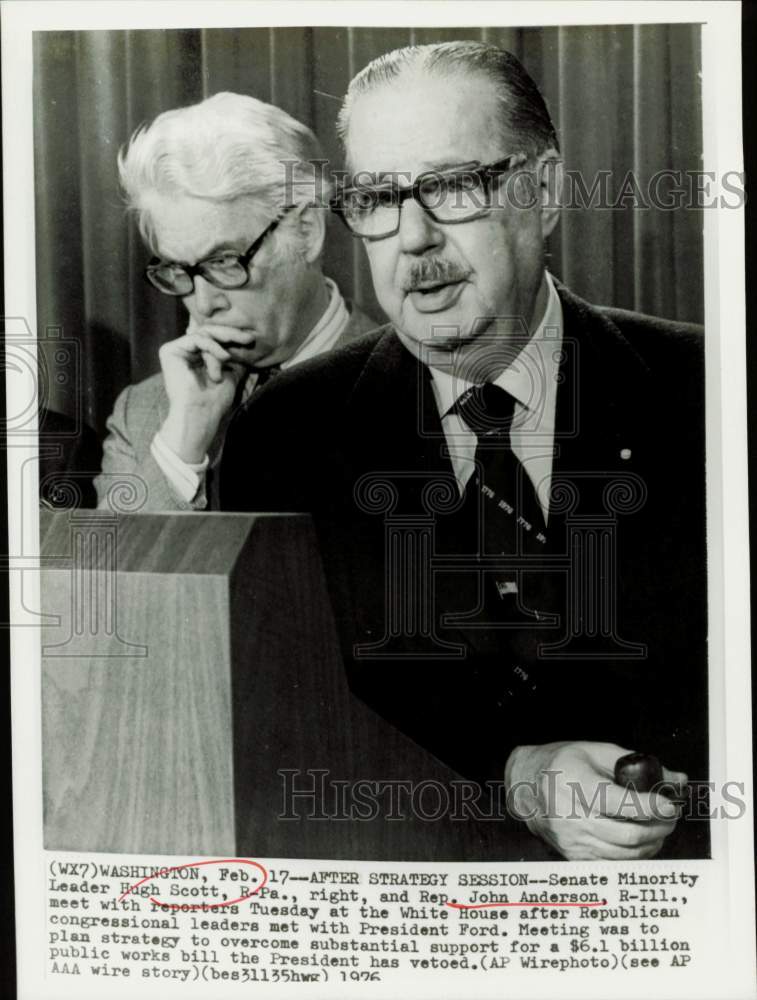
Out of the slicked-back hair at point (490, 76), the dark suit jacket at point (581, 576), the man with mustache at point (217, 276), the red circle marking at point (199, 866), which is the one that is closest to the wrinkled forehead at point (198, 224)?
the man with mustache at point (217, 276)

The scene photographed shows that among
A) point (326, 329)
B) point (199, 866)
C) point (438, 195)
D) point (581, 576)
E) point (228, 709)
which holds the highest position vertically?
point (438, 195)

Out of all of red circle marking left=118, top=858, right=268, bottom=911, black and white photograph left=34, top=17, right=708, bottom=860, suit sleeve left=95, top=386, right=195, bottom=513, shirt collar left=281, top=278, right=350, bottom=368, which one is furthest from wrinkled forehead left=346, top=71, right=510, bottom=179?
red circle marking left=118, top=858, right=268, bottom=911

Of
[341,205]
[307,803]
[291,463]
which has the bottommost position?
[307,803]

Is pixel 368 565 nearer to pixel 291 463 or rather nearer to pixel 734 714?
pixel 291 463

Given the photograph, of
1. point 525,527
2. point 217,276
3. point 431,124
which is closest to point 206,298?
point 217,276

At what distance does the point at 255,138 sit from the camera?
0.79 metres

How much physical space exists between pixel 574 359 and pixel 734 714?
34cm

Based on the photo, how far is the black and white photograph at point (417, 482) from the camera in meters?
0.79

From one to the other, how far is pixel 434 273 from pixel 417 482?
181 millimetres

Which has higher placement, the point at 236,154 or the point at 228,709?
the point at 236,154

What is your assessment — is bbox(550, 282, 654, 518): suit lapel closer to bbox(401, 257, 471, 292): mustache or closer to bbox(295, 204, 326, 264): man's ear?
bbox(401, 257, 471, 292): mustache

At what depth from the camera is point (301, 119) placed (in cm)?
79

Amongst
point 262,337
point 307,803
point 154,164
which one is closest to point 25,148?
point 154,164

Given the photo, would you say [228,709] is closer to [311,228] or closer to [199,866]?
[199,866]
